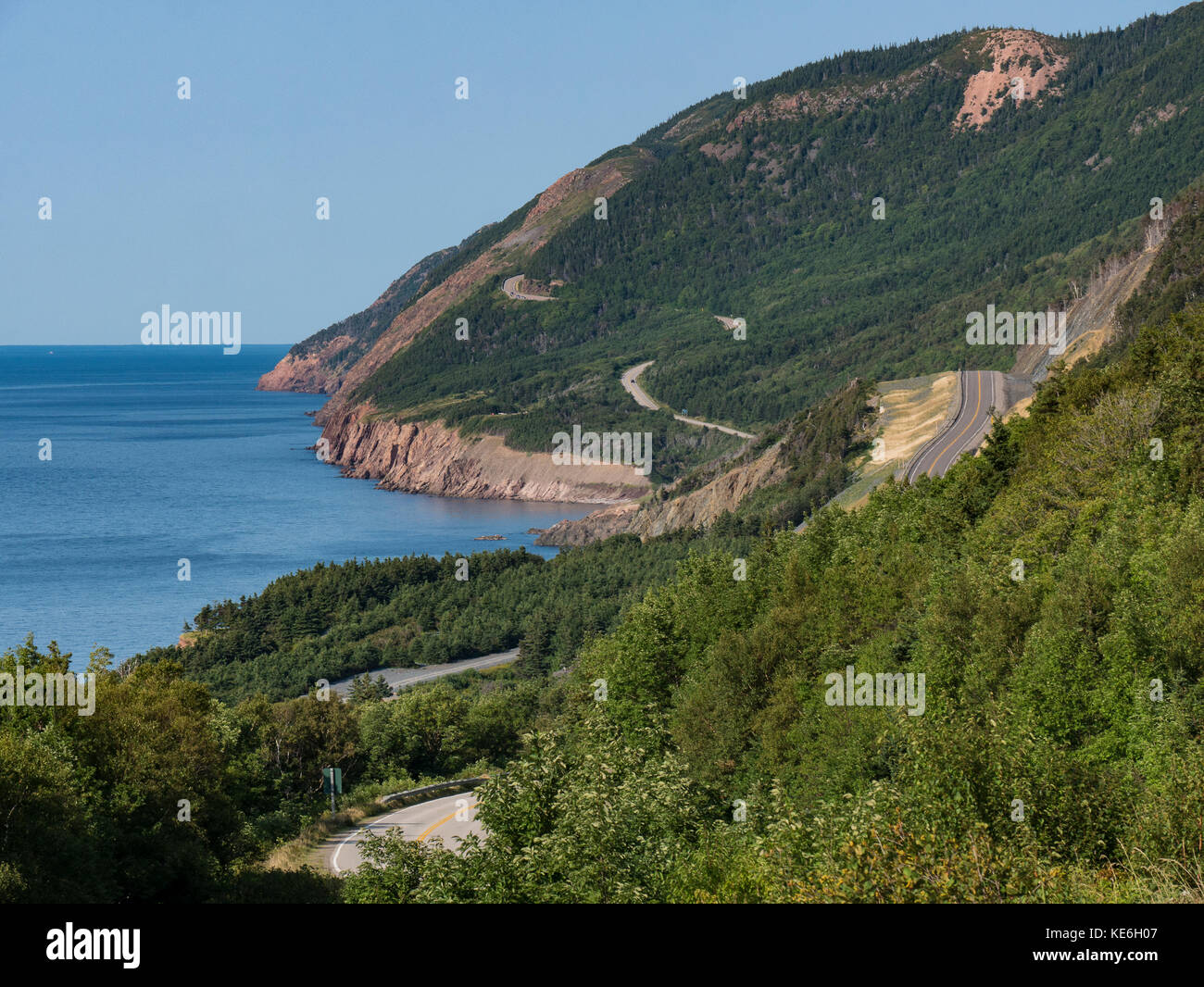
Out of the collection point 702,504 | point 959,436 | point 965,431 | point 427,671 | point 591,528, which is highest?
point 965,431

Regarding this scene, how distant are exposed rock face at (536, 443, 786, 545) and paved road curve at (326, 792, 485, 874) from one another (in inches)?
3048

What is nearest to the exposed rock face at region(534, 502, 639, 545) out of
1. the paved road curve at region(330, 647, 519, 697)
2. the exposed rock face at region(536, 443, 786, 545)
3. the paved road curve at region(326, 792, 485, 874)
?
the exposed rock face at region(536, 443, 786, 545)

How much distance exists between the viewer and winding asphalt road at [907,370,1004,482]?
8256 centimetres

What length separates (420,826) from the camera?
36250 mm

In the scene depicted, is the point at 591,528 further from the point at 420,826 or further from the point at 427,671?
the point at 420,826

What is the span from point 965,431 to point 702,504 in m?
40.7

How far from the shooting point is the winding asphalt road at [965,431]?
82.6 meters

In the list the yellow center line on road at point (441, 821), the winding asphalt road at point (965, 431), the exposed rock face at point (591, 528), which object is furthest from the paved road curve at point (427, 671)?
the exposed rock face at point (591, 528)

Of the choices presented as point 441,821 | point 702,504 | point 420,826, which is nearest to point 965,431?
point 702,504

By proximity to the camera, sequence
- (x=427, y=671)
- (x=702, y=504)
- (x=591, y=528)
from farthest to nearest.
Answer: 1. (x=591, y=528)
2. (x=702, y=504)
3. (x=427, y=671)

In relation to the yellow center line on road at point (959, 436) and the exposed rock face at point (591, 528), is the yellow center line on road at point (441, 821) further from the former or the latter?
the exposed rock face at point (591, 528)

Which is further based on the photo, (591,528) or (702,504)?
(591,528)
